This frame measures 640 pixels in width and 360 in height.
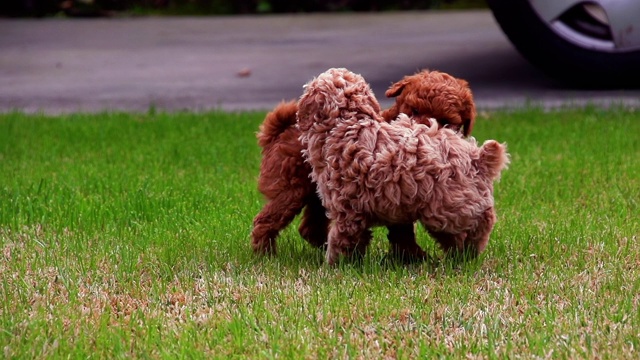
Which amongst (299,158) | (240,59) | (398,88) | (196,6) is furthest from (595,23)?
(196,6)

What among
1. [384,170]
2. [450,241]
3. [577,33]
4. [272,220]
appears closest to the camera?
[384,170]

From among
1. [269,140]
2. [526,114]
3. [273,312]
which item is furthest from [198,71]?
[273,312]

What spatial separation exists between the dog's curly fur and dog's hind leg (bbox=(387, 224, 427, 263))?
164mm

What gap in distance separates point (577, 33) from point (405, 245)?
14.7ft

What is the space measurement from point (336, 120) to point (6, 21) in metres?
11.6

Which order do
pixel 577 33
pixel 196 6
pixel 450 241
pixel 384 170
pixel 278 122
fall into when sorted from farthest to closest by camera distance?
1. pixel 196 6
2. pixel 577 33
3. pixel 278 122
4. pixel 450 241
5. pixel 384 170

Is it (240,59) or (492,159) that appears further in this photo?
(240,59)

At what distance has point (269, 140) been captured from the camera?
15.9 feet

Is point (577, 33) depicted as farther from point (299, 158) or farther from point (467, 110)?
point (299, 158)

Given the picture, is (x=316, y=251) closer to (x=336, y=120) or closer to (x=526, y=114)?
(x=336, y=120)

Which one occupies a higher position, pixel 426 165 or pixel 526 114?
pixel 426 165

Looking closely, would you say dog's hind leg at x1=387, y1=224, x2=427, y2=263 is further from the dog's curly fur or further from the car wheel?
the car wheel

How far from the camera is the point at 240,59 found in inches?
474

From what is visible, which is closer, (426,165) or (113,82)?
(426,165)
